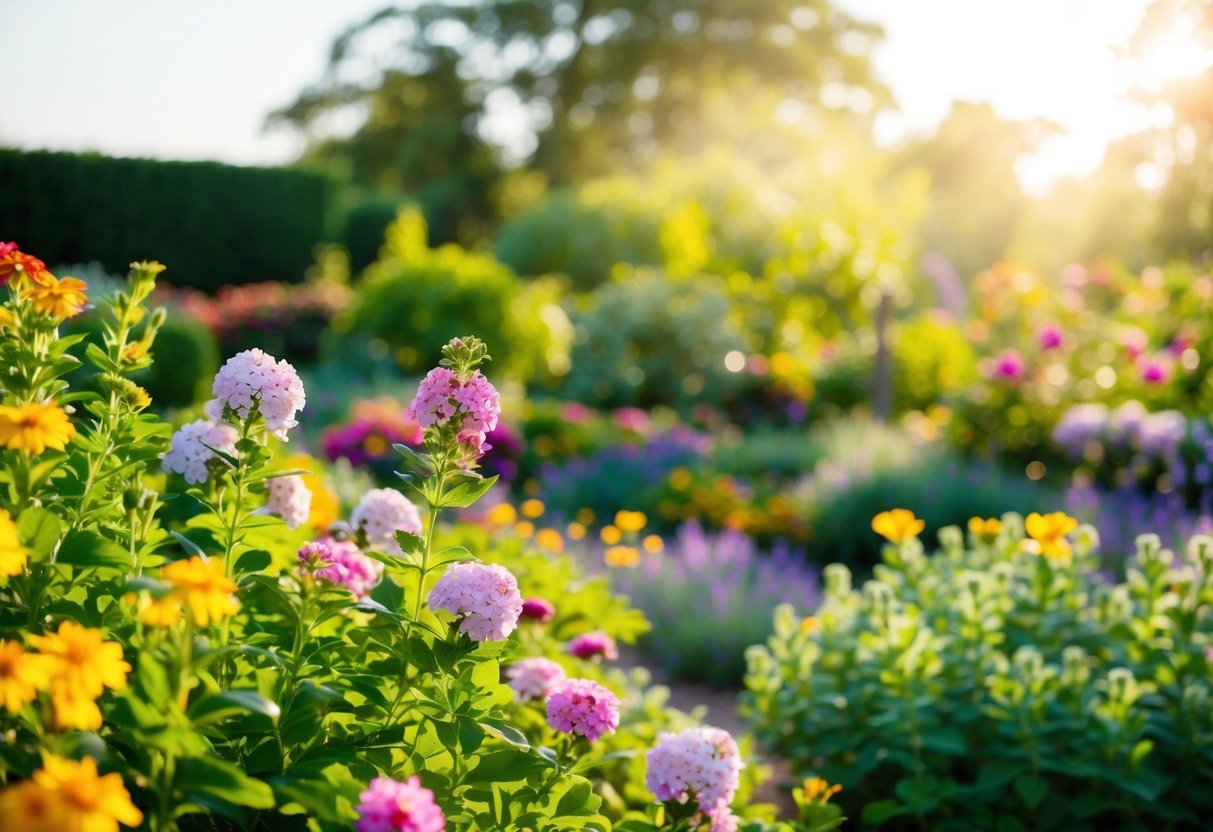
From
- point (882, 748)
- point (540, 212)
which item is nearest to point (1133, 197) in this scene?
point (540, 212)

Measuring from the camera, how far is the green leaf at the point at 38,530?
1541 millimetres

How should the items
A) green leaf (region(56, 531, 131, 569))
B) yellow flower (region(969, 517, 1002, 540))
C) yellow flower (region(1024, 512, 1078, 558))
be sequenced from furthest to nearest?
1. yellow flower (region(969, 517, 1002, 540))
2. yellow flower (region(1024, 512, 1078, 558))
3. green leaf (region(56, 531, 131, 569))

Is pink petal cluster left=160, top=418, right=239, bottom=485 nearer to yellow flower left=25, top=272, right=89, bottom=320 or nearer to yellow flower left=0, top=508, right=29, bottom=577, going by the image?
yellow flower left=25, top=272, right=89, bottom=320

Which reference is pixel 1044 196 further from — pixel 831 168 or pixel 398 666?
pixel 398 666

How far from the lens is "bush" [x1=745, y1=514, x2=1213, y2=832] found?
2922 mm

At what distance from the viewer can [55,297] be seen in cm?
177

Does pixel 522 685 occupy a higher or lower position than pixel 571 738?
higher

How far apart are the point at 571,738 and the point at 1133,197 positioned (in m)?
24.0

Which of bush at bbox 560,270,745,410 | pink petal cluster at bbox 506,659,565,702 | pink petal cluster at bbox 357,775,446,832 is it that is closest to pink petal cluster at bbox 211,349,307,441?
pink petal cluster at bbox 357,775,446,832

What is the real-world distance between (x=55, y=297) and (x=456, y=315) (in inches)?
383

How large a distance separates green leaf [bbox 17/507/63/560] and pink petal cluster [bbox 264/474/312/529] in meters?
0.74

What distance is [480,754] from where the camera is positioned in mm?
1810

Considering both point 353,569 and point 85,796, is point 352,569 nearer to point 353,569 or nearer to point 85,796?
point 353,569

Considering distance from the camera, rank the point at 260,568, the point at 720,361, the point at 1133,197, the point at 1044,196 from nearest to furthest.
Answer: the point at 260,568 → the point at 720,361 → the point at 1133,197 → the point at 1044,196
